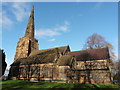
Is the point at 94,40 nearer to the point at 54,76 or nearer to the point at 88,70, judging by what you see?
the point at 88,70

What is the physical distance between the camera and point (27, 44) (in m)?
33.8

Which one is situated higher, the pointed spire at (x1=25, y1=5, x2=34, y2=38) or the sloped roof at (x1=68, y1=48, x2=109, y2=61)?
the pointed spire at (x1=25, y1=5, x2=34, y2=38)

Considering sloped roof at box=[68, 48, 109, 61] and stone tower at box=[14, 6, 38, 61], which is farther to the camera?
stone tower at box=[14, 6, 38, 61]

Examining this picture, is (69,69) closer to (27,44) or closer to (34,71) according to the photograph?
(34,71)

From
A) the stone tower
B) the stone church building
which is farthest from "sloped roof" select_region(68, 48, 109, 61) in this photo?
the stone tower

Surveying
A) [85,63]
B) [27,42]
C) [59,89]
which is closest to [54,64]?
[85,63]

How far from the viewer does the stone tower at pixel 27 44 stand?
1315 inches

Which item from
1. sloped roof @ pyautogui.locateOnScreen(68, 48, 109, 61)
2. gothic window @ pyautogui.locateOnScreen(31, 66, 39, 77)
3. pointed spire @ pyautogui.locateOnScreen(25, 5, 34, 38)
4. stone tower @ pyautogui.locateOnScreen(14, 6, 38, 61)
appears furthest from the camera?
pointed spire @ pyautogui.locateOnScreen(25, 5, 34, 38)

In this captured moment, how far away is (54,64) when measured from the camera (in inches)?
872

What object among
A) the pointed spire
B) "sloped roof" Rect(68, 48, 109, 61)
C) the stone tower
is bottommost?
"sloped roof" Rect(68, 48, 109, 61)

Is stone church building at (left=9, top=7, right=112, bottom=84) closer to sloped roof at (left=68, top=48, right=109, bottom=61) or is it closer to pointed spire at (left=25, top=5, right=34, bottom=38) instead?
sloped roof at (left=68, top=48, right=109, bottom=61)

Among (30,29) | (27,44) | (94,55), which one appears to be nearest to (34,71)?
(27,44)

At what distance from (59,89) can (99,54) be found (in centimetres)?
1571

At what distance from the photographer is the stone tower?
33.4m
